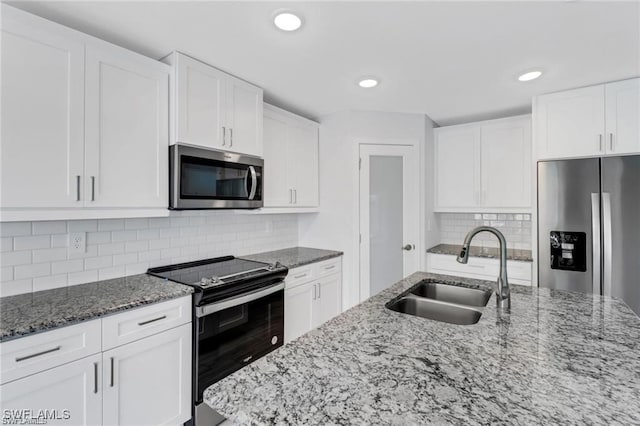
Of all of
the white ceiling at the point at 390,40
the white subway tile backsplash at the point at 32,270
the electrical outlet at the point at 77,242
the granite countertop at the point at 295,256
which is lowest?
the granite countertop at the point at 295,256

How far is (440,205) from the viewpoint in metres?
3.60

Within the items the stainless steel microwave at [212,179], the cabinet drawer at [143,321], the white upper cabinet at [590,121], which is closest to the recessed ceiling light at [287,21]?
the stainless steel microwave at [212,179]

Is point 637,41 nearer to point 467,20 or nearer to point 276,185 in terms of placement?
point 467,20

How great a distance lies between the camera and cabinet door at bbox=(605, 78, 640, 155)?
2352 mm

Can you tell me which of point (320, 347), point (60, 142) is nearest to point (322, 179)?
point (60, 142)

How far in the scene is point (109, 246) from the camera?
78.3 inches

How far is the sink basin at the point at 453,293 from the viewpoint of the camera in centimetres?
173

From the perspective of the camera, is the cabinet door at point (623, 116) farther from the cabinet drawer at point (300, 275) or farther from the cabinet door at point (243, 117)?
the cabinet door at point (243, 117)

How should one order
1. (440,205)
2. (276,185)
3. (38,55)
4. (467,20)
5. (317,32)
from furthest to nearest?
(440,205), (276,185), (317,32), (467,20), (38,55)

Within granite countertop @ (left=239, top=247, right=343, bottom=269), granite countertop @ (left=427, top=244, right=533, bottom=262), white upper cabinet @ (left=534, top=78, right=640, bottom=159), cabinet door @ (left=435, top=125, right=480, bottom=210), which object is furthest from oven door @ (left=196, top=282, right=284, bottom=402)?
white upper cabinet @ (left=534, top=78, right=640, bottom=159)

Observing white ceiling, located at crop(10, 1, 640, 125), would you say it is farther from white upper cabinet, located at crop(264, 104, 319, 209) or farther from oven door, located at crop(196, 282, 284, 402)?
oven door, located at crop(196, 282, 284, 402)

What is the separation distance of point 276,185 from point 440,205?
6.61ft

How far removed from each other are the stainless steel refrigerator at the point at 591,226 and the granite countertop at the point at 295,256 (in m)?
1.95

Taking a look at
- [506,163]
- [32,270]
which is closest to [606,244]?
[506,163]
